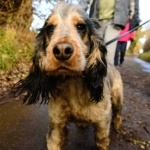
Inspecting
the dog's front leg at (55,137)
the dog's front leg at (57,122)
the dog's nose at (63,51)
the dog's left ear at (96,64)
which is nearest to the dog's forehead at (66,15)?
the dog's left ear at (96,64)

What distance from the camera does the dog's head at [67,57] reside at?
3.03 metres

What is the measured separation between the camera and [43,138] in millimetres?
4883

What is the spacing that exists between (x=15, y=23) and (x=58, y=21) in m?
7.44

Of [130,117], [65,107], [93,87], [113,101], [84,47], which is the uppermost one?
[84,47]

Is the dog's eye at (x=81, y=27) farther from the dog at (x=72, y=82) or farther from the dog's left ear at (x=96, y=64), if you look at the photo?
the dog's left ear at (x=96, y=64)

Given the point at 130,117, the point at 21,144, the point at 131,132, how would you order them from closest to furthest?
the point at 21,144 < the point at 131,132 < the point at 130,117

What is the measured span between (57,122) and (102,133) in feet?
1.81

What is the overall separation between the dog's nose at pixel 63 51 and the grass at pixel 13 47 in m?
5.32

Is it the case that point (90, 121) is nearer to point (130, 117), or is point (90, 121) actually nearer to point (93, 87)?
point (93, 87)

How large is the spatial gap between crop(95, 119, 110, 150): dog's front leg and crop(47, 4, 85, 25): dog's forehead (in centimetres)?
119

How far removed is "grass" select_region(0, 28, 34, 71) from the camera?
8.33 metres

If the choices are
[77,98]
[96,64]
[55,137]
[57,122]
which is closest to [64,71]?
[96,64]

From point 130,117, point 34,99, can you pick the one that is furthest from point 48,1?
point 34,99

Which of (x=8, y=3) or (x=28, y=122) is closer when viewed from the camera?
(x=28, y=122)
